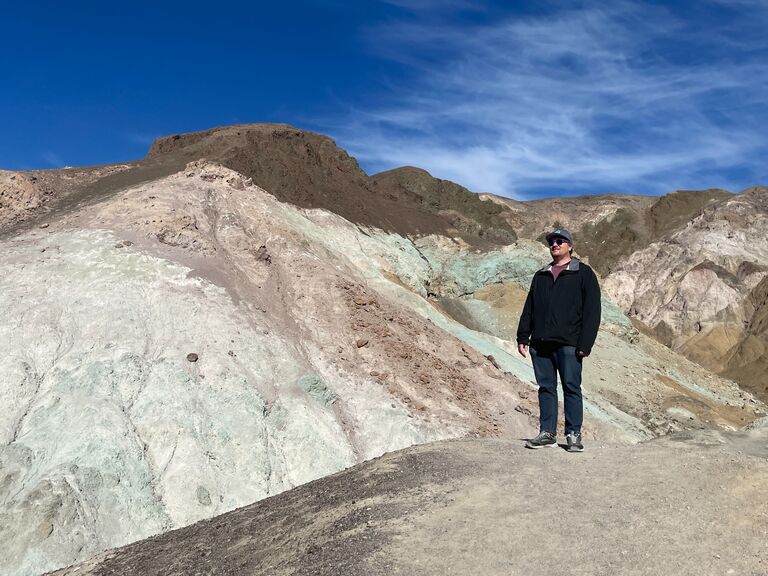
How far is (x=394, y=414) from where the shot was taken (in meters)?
16.1

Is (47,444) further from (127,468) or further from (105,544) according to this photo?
(105,544)

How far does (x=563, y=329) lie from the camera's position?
702 cm

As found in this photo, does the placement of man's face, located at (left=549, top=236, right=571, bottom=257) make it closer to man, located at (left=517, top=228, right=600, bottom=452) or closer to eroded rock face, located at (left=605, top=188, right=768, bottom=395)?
man, located at (left=517, top=228, right=600, bottom=452)

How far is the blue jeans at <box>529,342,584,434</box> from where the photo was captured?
702cm

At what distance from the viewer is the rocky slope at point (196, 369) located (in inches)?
459

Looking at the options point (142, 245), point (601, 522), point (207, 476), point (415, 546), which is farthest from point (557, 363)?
point (142, 245)

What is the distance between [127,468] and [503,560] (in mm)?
9298

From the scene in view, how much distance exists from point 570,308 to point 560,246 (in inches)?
26.3

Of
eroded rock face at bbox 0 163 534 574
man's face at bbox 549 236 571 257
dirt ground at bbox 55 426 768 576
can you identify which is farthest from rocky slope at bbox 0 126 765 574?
man's face at bbox 549 236 571 257

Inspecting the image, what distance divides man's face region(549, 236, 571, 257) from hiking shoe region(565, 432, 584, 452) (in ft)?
6.14

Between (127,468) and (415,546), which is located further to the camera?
(127,468)

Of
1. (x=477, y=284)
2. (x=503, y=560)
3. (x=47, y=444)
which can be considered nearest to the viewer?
(x=503, y=560)

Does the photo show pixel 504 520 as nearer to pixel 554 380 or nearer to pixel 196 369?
pixel 554 380

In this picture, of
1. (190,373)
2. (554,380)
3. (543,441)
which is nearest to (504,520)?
(543,441)
